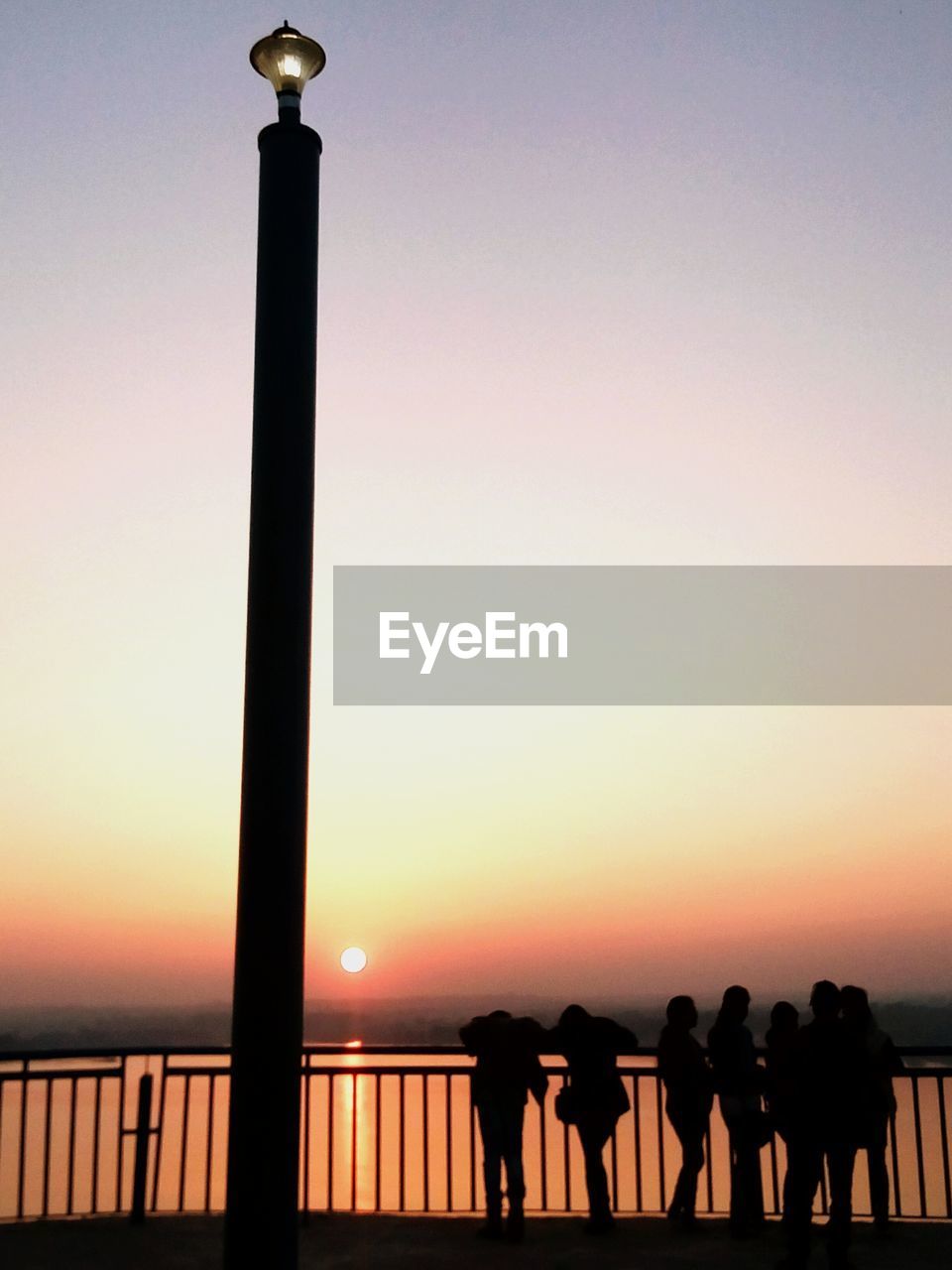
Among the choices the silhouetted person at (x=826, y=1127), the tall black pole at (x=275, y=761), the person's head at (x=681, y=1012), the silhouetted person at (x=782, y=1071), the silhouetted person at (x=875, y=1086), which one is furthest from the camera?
the person's head at (x=681, y=1012)

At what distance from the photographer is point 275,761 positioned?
6.13 m

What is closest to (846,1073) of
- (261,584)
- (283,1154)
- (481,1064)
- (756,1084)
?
(756,1084)

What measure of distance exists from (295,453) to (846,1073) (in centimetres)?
534

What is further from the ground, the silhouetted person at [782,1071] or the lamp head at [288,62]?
the lamp head at [288,62]

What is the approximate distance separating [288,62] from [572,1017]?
6724mm

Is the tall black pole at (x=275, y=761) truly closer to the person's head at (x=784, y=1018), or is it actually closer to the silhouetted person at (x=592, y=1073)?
the silhouetted person at (x=592, y=1073)

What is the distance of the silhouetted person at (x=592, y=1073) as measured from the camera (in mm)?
9820

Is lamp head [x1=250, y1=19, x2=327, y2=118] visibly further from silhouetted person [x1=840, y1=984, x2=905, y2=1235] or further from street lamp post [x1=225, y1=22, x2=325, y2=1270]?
silhouetted person [x1=840, y1=984, x2=905, y2=1235]

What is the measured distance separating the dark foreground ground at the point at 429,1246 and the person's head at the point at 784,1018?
1.46m

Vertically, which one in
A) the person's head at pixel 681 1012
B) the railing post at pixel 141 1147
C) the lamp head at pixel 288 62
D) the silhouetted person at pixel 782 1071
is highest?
the lamp head at pixel 288 62

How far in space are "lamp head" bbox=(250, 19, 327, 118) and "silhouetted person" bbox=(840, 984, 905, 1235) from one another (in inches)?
260

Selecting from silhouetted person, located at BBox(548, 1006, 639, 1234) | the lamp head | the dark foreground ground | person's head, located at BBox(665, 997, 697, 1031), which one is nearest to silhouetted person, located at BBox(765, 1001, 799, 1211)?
person's head, located at BBox(665, 997, 697, 1031)

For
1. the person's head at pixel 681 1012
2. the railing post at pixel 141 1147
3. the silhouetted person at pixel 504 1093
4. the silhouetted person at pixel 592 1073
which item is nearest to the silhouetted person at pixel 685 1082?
the person's head at pixel 681 1012

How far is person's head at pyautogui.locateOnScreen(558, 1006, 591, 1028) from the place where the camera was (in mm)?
9859
